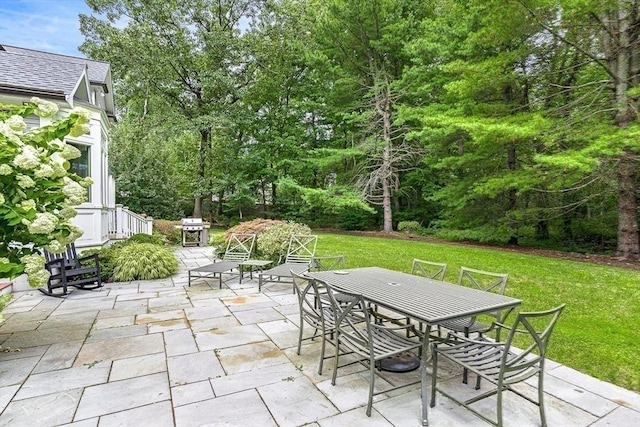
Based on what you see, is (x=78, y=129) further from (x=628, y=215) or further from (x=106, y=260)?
(x=628, y=215)

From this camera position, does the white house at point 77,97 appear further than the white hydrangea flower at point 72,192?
Yes

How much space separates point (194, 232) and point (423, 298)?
36.7 feet

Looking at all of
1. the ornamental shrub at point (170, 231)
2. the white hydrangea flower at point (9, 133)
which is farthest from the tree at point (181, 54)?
the white hydrangea flower at point (9, 133)

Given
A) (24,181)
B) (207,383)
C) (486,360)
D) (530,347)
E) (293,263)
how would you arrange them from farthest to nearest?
(293,263) < (24,181) < (207,383) < (486,360) < (530,347)

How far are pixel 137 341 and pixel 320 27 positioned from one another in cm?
1400

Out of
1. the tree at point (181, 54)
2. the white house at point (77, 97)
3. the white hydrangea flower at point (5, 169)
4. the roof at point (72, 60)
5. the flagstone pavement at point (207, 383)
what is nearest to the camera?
the flagstone pavement at point (207, 383)

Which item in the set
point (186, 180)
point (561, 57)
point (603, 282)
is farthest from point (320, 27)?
point (603, 282)

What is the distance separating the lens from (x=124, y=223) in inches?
392

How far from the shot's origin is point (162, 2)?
15531mm

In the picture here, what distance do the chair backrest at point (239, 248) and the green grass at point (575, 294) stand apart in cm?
197

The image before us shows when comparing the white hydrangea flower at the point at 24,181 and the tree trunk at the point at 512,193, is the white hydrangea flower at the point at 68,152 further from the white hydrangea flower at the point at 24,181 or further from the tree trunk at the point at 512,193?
the tree trunk at the point at 512,193

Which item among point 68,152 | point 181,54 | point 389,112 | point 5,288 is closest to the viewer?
point 68,152

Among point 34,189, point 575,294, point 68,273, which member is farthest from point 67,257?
point 575,294

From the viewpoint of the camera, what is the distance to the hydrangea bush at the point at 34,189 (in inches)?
108
